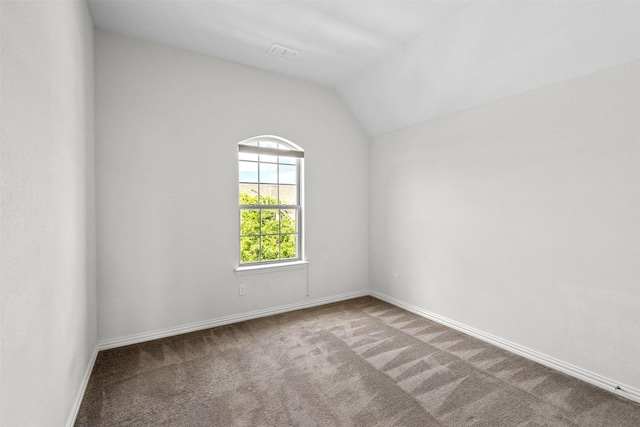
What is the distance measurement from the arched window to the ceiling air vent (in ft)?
2.94

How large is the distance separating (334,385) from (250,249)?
1886 millimetres

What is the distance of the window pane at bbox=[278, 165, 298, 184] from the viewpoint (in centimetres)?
387

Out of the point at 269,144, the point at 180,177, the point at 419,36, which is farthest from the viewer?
the point at 269,144

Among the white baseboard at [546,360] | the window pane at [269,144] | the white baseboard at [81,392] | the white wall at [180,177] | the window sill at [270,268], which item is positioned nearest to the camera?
the white baseboard at [81,392]

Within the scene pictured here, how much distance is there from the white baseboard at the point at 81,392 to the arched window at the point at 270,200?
5.12 ft

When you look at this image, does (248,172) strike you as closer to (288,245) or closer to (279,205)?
(279,205)

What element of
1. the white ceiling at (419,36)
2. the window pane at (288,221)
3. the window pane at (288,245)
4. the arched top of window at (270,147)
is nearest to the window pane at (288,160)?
the arched top of window at (270,147)

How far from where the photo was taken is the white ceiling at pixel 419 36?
7.11 ft

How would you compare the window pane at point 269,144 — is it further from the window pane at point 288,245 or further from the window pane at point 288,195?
the window pane at point 288,245

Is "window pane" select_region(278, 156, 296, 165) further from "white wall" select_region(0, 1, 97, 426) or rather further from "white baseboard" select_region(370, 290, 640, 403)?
"white baseboard" select_region(370, 290, 640, 403)

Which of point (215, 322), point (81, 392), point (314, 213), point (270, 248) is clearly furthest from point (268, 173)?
point (81, 392)

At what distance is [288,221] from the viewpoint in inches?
155

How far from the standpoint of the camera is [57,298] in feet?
5.20

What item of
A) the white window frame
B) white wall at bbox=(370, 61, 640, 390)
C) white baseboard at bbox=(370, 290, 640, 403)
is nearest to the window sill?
the white window frame
